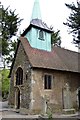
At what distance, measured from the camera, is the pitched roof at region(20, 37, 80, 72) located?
2457 cm

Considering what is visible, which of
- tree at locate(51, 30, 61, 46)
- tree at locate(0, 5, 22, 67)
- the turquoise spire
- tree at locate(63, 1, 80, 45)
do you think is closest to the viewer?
tree at locate(63, 1, 80, 45)

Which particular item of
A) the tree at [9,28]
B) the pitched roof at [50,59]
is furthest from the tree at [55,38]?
the pitched roof at [50,59]

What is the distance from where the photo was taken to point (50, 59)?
2647cm

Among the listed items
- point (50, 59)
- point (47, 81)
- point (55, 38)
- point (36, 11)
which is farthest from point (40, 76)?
point (55, 38)

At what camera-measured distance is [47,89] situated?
2448 centimetres

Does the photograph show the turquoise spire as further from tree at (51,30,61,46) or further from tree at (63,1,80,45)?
tree at (51,30,61,46)

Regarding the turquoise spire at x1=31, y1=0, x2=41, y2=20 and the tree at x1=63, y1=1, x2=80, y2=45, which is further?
the turquoise spire at x1=31, y1=0, x2=41, y2=20

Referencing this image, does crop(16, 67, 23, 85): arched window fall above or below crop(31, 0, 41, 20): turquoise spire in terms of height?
below

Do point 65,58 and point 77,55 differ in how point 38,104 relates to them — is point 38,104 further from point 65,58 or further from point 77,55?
point 77,55

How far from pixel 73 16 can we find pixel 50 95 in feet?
28.1

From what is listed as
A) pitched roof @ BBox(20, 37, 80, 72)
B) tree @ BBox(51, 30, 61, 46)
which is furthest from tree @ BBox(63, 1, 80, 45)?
tree @ BBox(51, 30, 61, 46)

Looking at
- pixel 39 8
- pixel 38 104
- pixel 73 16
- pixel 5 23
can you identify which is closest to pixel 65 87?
pixel 38 104

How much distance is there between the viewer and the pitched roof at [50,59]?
2457 centimetres

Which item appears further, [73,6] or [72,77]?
[72,77]
